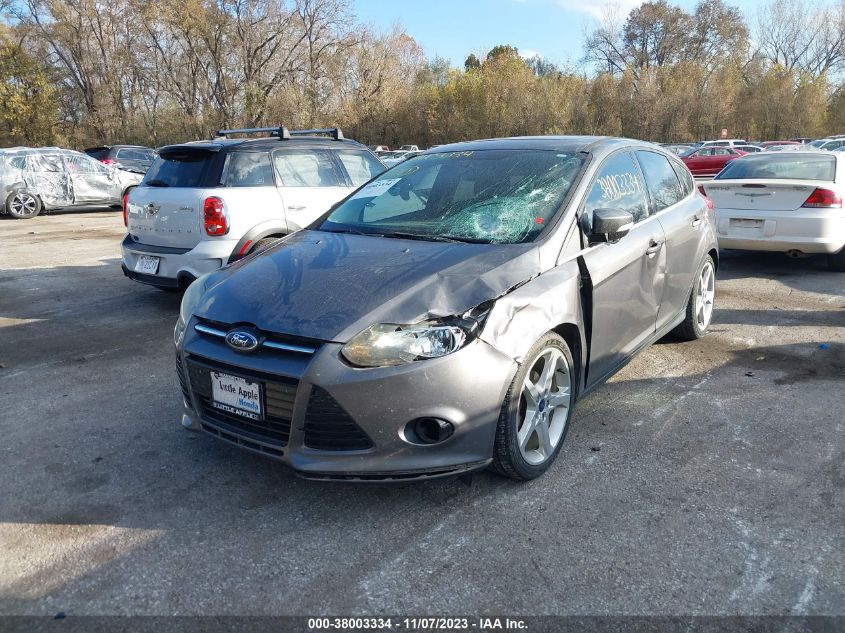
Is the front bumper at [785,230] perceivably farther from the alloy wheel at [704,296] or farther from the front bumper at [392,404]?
the front bumper at [392,404]

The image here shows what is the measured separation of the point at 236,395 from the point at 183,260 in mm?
3536

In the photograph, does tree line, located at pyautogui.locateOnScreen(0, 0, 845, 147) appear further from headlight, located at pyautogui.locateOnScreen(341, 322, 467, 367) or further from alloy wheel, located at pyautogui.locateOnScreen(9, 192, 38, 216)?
headlight, located at pyautogui.locateOnScreen(341, 322, 467, 367)

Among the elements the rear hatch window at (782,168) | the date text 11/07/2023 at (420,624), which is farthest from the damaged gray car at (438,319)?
the rear hatch window at (782,168)

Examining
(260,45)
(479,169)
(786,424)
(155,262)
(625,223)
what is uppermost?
(260,45)

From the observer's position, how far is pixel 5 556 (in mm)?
2812

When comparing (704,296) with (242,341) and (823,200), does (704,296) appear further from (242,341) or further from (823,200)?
(242,341)

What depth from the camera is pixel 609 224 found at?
3646 mm

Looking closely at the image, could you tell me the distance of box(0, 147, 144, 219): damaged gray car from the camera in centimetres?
1525

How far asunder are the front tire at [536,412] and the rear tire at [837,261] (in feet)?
20.7

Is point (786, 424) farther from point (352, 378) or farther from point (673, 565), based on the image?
point (352, 378)

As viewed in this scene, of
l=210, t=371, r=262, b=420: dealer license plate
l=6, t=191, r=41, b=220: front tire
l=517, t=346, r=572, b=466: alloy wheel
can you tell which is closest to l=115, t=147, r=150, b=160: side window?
l=6, t=191, r=41, b=220: front tire

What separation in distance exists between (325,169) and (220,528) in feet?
16.3

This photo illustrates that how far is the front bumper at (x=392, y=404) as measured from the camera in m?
2.83

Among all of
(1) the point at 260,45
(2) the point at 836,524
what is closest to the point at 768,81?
(1) the point at 260,45
